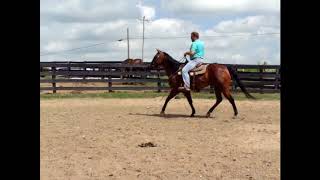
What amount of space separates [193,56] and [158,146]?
5132 mm

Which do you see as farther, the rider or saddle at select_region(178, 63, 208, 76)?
saddle at select_region(178, 63, 208, 76)

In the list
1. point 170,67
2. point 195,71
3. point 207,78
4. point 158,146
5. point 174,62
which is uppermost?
point 174,62

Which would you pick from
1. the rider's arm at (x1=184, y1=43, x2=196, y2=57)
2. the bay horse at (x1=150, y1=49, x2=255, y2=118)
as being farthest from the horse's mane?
the rider's arm at (x1=184, y1=43, x2=196, y2=57)

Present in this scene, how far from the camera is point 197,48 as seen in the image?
12.2m

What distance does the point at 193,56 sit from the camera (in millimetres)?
12523

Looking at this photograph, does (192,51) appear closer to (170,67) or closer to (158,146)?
(170,67)

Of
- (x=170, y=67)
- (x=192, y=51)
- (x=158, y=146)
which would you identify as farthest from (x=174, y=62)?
(x=158, y=146)

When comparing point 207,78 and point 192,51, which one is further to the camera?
point 207,78

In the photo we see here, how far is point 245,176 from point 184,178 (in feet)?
2.43

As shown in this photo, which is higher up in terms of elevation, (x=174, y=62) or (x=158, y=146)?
(x=174, y=62)

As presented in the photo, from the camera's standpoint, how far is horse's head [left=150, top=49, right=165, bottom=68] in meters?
13.2

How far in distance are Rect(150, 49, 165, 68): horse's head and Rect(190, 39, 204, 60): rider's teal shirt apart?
984mm

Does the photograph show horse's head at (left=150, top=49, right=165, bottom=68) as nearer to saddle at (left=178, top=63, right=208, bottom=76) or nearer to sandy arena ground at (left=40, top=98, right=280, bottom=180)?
saddle at (left=178, top=63, right=208, bottom=76)
